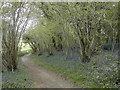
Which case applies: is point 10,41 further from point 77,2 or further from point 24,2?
point 77,2

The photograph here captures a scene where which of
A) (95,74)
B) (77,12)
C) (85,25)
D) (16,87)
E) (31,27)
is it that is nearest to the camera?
(16,87)

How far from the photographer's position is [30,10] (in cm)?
1405

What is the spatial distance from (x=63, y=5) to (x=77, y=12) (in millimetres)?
1787

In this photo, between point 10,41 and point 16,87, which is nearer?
point 16,87

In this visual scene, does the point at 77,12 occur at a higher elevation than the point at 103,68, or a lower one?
higher

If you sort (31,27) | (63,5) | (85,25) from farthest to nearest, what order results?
1. (31,27)
2. (85,25)
3. (63,5)

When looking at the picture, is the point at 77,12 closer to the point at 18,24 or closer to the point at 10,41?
the point at 18,24

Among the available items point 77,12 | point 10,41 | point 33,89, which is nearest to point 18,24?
point 10,41

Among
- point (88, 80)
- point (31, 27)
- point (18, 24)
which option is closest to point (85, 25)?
point (88, 80)

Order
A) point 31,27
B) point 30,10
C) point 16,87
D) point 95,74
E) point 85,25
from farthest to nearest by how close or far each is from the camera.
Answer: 1. point 31,27
2. point 30,10
3. point 85,25
4. point 95,74
5. point 16,87

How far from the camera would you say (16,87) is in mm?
8602

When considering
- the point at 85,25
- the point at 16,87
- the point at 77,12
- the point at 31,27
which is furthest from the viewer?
the point at 31,27

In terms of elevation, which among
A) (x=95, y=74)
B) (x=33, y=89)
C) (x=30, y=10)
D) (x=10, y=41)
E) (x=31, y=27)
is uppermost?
(x=30, y=10)

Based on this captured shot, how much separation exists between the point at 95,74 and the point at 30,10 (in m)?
9.68
